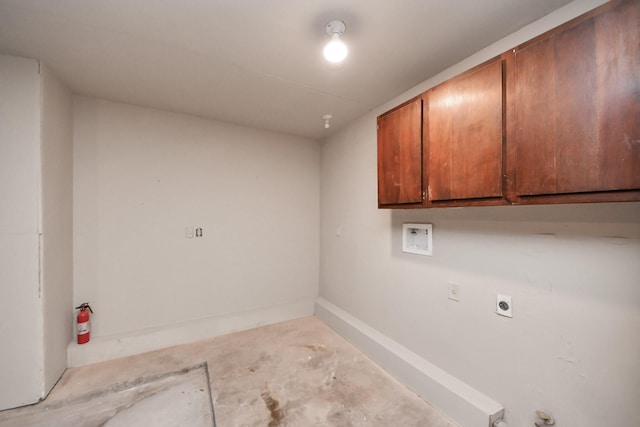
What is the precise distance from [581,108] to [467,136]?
19.0 inches

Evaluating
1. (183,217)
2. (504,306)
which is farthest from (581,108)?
(183,217)

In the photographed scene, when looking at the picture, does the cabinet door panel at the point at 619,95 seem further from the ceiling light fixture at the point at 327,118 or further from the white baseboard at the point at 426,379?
the ceiling light fixture at the point at 327,118

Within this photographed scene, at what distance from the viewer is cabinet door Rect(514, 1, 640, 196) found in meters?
0.98

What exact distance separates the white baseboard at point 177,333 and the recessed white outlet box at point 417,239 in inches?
72.8

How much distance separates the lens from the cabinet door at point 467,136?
1387 mm

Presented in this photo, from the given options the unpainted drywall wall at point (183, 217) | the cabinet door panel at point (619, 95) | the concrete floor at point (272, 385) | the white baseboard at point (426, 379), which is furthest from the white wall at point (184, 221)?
the cabinet door panel at point (619, 95)

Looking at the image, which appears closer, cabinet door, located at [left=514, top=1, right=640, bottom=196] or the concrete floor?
cabinet door, located at [left=514, top=1, right=640, bottom=196]

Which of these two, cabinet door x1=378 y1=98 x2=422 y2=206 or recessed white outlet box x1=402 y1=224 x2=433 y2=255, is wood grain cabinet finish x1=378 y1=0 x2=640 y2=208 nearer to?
cabinet door x1=378 y1=98 x2=422 y2=206

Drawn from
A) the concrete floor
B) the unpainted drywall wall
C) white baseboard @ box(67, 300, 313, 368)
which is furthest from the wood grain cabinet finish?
white baseboard @ box(67, 300, 313, 368)

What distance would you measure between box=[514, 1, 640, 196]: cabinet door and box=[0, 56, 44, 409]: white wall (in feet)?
10.3

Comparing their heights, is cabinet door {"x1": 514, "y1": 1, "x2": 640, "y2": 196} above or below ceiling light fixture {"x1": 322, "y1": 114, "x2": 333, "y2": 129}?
below

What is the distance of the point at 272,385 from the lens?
210cm

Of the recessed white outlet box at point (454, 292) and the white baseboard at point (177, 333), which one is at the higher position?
the recessed white outlet box at point (454, 292)

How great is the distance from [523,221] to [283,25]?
6.06 ft
